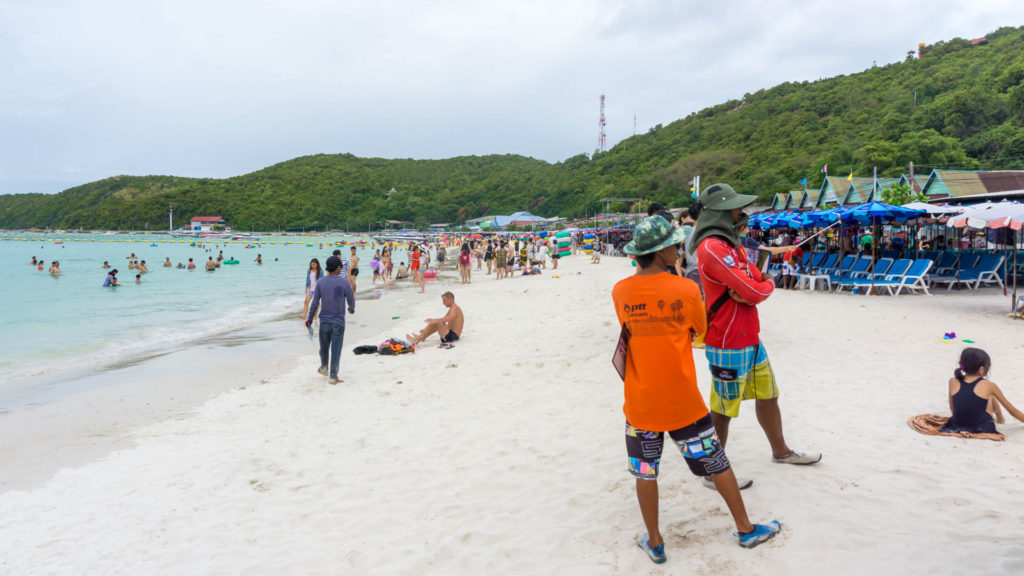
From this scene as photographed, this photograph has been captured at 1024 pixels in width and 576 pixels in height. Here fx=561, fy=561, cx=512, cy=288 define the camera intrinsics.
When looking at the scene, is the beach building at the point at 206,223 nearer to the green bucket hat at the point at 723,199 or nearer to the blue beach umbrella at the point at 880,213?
the blue beach umbrella at the point at 880,213

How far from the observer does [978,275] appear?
13031 mm

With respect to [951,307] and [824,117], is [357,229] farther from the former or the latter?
[951,307]

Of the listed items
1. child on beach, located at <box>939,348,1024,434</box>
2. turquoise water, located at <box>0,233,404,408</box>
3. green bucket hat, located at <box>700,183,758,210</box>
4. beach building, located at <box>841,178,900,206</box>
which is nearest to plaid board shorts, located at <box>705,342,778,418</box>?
green bucket hat, located at <box>700,183,758,210</box>

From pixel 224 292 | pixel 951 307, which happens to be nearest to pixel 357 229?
pixel 224 292

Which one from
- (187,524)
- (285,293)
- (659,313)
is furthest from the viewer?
(285,293)

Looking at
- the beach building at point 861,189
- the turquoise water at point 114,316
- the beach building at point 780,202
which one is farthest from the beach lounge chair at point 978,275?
the beach building at point 780,202

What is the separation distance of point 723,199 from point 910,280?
1211cm

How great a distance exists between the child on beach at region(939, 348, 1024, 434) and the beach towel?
43 mm

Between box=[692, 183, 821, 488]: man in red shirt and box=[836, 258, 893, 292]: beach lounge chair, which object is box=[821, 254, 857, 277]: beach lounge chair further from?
box=[692, 183, 821, 488]: man in red shirt

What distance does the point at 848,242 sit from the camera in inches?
741

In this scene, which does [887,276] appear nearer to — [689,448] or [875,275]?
[875,275]

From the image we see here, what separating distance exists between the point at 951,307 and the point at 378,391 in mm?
10192

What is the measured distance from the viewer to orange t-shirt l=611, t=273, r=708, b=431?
7.56 feet

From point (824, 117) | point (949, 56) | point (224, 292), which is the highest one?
point (949, 56)
